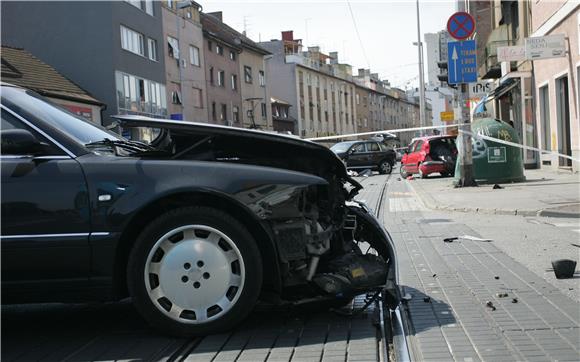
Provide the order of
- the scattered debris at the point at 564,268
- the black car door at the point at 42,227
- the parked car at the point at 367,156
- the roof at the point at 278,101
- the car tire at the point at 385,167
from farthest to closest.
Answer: the roof at the point at 278,101 < the car tire at the point at 385,167 < the parked car at the point at 367,156 < the scattered debris at the point at 564,268 < the black car door at the point at 42,227

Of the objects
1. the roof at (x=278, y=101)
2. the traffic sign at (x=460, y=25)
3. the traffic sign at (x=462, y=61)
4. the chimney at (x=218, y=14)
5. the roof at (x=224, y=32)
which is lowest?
the traffic sign at (x=462, y=61)

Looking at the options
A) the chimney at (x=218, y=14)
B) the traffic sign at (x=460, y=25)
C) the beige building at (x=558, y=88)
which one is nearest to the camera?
the traffic sign at (x=460, y=25)

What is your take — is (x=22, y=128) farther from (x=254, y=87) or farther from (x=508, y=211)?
(x=254, y=87)

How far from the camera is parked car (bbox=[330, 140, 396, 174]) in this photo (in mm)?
29125

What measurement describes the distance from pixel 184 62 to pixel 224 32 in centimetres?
1240

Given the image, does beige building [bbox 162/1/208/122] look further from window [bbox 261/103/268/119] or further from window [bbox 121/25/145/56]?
window [bbox 261/103/268/119]

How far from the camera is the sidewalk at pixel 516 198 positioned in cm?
1043

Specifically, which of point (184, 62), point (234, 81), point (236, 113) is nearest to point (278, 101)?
point (234, 81)

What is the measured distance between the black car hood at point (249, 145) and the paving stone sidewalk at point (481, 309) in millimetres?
1337

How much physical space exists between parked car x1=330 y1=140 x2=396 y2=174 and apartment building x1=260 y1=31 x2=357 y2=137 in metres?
35.7

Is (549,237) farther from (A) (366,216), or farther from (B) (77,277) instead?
(B) (77,277)

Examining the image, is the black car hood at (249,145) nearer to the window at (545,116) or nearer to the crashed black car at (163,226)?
the crashed black car at (163,226)

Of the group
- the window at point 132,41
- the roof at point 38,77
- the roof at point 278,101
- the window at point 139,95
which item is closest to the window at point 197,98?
the window at point 139,95

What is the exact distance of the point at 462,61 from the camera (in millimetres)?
15273
